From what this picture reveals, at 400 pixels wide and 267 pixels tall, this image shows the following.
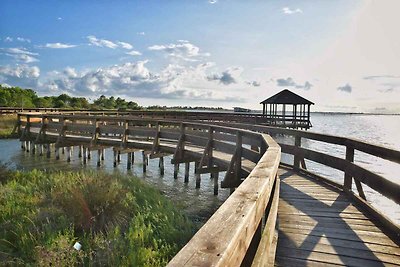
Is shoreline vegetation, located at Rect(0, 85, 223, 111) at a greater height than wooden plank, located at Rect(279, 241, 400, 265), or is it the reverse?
shoreline vegetation, located at Rect(0, 85, 223, 111)

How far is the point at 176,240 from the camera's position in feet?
18.1

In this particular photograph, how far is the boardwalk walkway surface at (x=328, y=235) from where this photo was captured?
3061 mm

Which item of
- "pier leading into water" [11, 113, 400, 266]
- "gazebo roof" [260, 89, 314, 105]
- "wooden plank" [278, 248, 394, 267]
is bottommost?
"wooden plank" [278, 248, 394, 267]

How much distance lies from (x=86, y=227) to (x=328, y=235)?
4.16 meters

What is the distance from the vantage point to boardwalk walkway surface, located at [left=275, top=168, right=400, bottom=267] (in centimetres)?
306

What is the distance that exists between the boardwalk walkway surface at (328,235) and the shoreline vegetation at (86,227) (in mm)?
1797

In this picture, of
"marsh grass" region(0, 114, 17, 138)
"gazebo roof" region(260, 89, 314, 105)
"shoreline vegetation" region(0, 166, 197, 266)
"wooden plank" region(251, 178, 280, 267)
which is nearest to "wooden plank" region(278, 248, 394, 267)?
"wooden plank" region(251, 178, 280, 267)

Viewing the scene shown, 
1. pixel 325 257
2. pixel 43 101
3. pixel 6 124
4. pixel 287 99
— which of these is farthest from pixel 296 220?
pixel 43 101

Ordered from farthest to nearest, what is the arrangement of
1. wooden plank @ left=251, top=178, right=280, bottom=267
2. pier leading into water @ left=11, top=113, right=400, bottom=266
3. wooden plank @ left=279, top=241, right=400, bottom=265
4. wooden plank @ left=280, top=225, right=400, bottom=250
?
1. wooden plank @ left=280, top=225, right=400, bottom=250
2. wooden plank @ left=279, top=241, right=400, bottom=265
3. wooden plank @ left=251, top=178, right=280, bottom=267
4. pier leading into water @ left=11, top=113, right=400, bottom=266

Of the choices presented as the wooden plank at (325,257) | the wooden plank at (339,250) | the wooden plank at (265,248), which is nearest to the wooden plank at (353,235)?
the wooden plank at (339,250)

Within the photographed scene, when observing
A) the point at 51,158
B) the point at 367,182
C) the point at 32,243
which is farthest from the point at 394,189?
the point at 51,158

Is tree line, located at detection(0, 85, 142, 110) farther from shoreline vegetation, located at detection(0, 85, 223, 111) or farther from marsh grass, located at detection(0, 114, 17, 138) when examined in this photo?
marsh grass, located at detection(0, 114, 17, 138)

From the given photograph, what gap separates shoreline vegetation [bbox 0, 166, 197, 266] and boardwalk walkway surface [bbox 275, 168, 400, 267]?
1797 millimetres

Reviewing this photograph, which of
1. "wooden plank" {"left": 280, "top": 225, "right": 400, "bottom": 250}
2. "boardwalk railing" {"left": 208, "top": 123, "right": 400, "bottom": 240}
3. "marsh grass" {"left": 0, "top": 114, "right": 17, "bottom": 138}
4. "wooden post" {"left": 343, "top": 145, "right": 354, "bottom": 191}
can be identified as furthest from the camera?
"marsh grass" {"left": 0, "top": 114, "right": 17, "bottom": 138}
